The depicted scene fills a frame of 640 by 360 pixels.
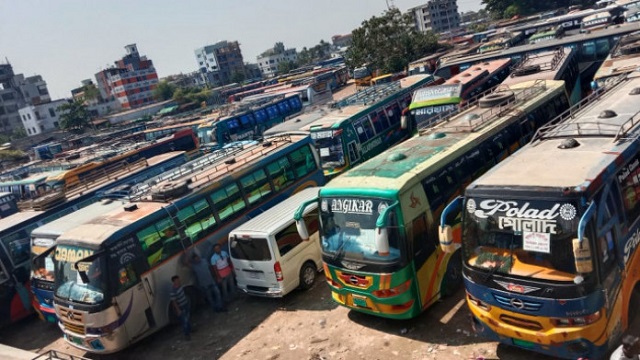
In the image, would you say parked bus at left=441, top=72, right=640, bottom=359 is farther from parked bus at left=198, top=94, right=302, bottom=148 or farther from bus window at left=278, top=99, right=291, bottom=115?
bus window at left=278, top=99, right=291, bottom=115

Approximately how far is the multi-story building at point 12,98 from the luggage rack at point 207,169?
9224 centimetres

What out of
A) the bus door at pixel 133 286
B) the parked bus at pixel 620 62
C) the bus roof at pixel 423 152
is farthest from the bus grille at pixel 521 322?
the parked bus at pixel 620 62

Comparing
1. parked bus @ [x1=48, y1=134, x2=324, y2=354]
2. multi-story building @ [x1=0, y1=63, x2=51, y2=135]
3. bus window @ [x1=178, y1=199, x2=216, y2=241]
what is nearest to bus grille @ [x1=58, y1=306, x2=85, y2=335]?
parked bus @ [x1=48, y1=134, x2=324, y2=354]

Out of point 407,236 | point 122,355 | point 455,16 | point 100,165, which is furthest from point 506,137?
point 455,16

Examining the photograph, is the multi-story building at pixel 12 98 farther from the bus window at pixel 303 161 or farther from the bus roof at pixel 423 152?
the bus roof at pixel 423 152

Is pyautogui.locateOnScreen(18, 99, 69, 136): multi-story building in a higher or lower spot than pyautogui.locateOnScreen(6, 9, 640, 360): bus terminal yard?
higher

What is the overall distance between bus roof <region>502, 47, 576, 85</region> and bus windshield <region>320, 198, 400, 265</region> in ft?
32.8

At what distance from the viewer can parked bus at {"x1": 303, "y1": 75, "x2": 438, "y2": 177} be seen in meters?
16.5

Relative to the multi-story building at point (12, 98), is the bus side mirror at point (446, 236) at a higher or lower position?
lower

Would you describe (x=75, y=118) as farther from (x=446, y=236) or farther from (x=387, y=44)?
(x=446, y=236)

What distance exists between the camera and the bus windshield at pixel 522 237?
593cm

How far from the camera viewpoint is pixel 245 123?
95.2ft

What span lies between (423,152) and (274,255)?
3953 millimetres

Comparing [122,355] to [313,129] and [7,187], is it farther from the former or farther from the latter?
[7,187]
